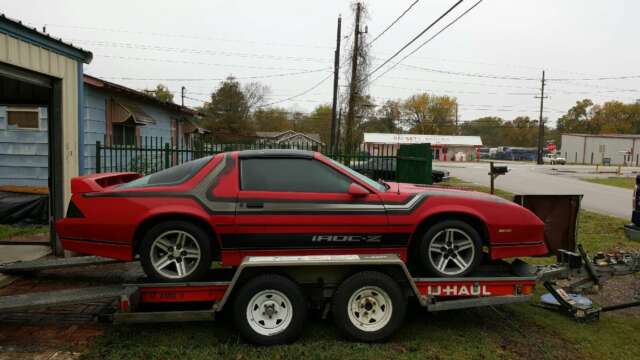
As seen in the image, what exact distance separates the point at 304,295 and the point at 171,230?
4.60 ft

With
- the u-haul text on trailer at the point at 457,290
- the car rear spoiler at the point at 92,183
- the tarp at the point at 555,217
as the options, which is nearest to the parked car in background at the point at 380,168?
the tarp at the point at 555,217

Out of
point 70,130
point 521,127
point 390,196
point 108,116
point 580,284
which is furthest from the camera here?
point 521,127

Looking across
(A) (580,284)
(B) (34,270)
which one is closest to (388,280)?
(A) (580,284)

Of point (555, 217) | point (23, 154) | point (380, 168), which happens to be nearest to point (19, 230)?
point (23, 154)

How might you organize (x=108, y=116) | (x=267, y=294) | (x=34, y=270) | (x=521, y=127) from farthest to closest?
(x=521, y=127) → (x=108, y=116) → (x=34, y=270) → (x=267, y=294)

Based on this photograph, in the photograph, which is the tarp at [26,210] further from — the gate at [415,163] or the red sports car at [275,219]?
the gate at [415,163]

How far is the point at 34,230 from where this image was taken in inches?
350

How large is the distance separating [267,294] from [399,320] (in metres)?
1.23

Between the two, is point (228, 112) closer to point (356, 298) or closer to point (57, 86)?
point (57, 86)

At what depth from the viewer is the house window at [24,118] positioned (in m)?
10.8

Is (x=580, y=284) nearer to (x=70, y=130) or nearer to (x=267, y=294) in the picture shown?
(x=267, y=294)

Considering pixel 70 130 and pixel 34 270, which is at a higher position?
pixel 70 130

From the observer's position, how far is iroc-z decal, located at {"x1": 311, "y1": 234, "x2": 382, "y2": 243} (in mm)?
4555

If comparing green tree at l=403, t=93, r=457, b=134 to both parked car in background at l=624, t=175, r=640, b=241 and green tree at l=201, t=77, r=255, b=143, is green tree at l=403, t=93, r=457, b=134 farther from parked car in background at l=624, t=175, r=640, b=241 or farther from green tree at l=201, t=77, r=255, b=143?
parked car in background at l=624, t=175, r=640, b=241
